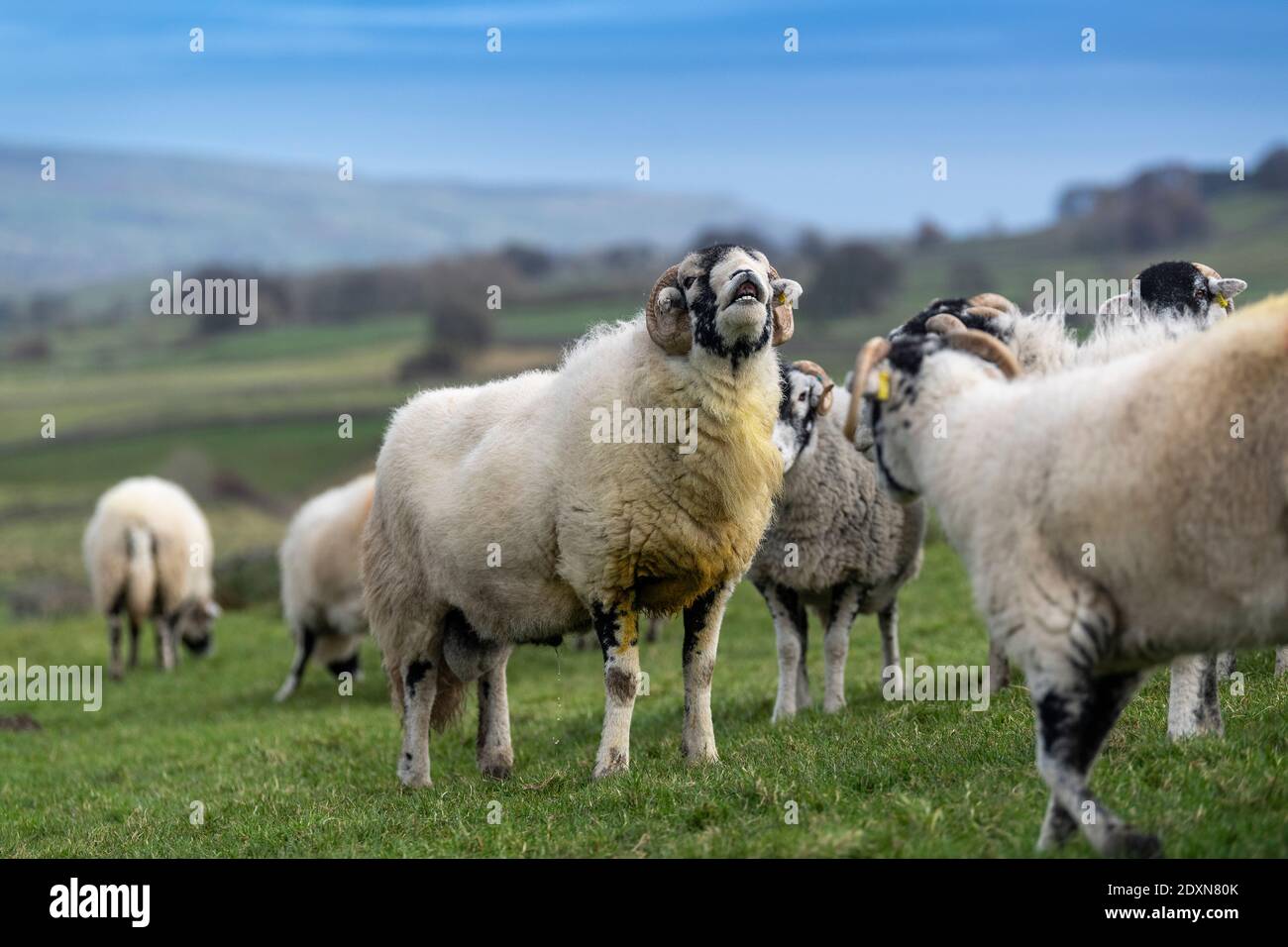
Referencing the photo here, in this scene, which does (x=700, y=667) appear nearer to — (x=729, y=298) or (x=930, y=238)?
(x=729, y=298)

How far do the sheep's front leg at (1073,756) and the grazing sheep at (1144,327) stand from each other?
187 centimetres

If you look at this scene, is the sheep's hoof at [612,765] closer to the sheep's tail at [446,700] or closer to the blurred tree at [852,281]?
the sheep's tail at [446,700]

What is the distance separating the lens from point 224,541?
44.9 m

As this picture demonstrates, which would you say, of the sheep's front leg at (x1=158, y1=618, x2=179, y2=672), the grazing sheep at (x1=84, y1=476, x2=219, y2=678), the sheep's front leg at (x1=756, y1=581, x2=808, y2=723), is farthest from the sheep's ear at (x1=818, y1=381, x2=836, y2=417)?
the sheep's front leg at (x1=158, y1=618, x2=179, y2=672)

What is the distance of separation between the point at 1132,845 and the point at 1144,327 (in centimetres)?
309

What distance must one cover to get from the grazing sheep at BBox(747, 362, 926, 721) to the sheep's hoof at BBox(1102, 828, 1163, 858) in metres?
5.19

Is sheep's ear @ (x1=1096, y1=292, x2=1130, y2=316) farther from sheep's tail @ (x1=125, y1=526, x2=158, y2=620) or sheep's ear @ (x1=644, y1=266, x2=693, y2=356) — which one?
sheep's tail @ (x1=125, y1=526, x2=158, y2=620)

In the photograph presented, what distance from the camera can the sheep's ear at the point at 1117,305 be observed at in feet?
29.0

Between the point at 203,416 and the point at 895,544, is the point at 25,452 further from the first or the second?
the point at 895,544

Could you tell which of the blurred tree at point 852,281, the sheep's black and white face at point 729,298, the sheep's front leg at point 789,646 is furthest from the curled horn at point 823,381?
the blurred tree at point 852,281

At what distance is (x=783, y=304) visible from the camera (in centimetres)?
862

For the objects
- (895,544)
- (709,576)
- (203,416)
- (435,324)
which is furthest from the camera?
(435,324)
